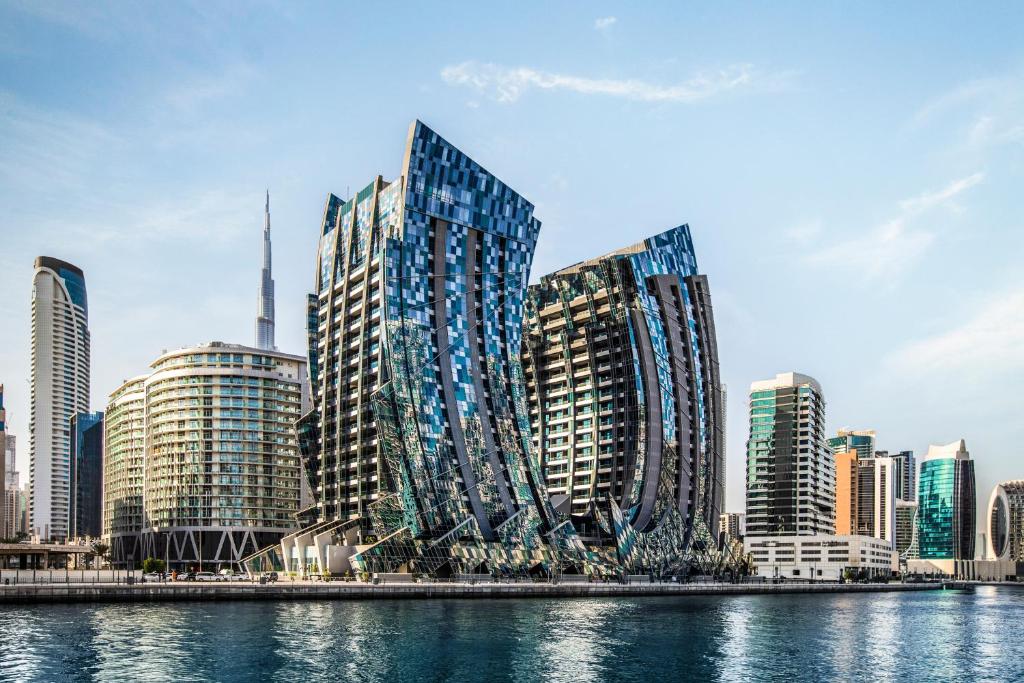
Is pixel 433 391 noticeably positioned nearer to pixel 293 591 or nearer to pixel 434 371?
pixel 434 371

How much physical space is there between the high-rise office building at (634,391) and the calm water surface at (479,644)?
59.5 m

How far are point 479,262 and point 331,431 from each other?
1460 inches

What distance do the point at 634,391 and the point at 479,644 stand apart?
10254 cm

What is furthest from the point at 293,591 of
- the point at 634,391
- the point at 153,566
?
the point at 634,391

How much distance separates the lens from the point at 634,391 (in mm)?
174000

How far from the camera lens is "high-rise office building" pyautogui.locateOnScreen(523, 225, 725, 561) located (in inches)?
6831

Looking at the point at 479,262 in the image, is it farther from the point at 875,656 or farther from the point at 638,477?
the point at 875,656

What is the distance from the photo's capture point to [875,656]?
254ft

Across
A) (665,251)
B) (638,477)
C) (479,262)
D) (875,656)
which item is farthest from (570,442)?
(875,656)

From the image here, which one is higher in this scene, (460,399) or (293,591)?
(460,399)

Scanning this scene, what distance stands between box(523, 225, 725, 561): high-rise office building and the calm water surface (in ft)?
195

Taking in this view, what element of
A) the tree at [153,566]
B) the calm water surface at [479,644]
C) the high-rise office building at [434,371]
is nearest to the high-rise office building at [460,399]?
the high-rise office building at [434,371]

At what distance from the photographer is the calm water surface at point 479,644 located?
207 feet

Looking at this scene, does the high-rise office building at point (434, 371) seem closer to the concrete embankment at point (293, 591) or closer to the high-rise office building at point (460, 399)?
the high-rise office building at point (460, 399)
